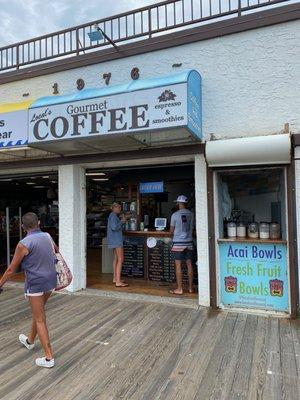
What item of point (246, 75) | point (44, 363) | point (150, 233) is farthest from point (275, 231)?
point (44, 363)

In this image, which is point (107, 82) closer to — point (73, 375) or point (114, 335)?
point (114, 335)

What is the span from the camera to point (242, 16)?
524cm

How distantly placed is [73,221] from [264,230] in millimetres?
3459

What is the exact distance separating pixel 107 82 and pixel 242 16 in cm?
251

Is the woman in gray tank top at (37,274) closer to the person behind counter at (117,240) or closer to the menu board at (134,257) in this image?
the person behind counter at (117,240)

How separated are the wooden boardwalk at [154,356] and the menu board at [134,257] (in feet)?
6.59

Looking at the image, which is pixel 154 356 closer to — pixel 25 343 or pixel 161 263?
pixel 25 343

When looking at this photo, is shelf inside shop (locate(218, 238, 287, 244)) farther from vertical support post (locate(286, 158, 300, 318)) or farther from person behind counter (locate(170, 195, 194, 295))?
person behind counter (locate(170, 195, 194, 295))

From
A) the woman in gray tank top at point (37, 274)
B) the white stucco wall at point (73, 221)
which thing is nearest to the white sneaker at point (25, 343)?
the woman in gray tank top at point (37, 274)

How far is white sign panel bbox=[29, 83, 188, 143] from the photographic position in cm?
459

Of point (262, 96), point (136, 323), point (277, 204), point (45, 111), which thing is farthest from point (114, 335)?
point (262, 96)

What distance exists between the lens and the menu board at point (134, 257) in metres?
7.45

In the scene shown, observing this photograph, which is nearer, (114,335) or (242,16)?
(114,335)

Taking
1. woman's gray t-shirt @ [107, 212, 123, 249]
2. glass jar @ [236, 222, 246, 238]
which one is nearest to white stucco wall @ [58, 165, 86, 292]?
woman's gray t-shirt @ [107, 212, 123, 249]
